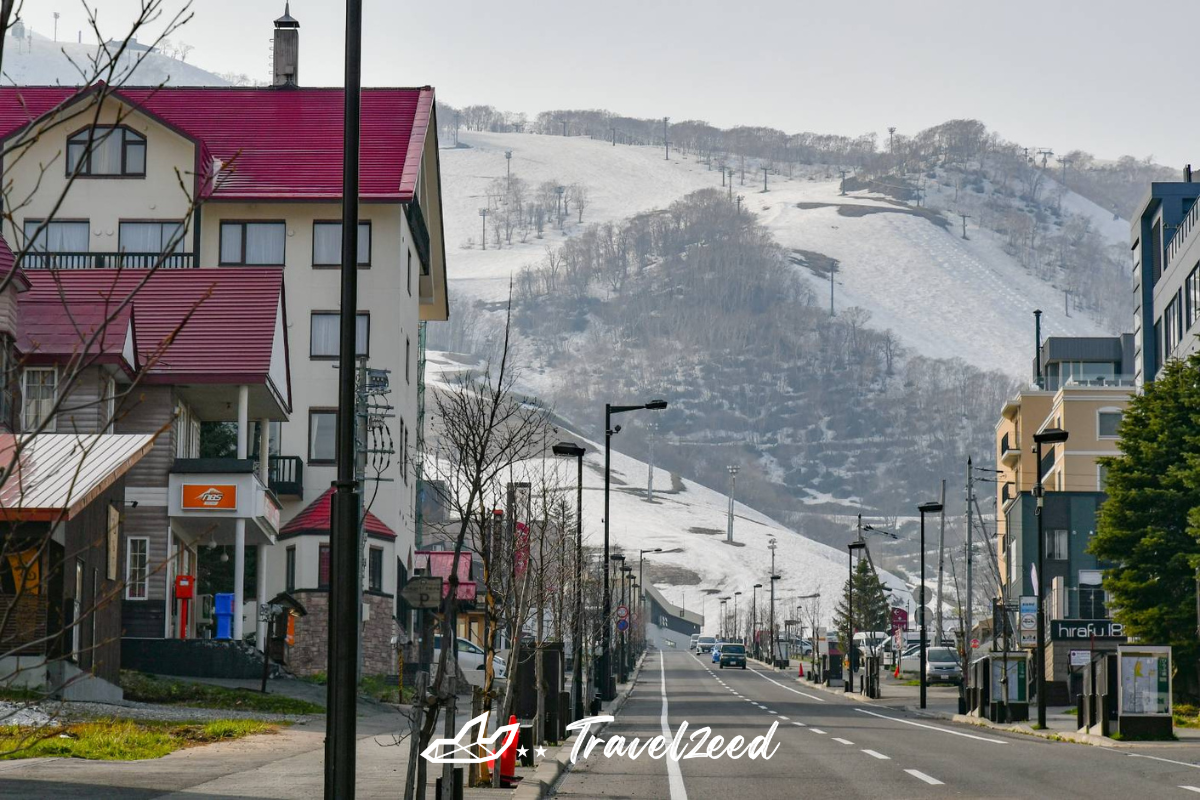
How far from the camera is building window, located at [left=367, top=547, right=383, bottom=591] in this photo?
5772cm

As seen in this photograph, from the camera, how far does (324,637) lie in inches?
2051

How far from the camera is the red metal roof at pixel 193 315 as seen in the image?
4309cm

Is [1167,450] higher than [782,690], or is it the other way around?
[1167,450]

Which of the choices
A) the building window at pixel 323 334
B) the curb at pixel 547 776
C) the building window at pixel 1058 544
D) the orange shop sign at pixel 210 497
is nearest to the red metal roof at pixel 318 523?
the building window at pixel 323 334

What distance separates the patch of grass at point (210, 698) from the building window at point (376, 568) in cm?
1873

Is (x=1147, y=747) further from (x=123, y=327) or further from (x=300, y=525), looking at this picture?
(x=300, y=525)

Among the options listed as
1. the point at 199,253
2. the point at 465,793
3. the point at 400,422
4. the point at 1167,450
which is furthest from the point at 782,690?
the point at 465,793

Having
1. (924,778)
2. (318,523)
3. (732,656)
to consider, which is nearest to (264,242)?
(318,523)

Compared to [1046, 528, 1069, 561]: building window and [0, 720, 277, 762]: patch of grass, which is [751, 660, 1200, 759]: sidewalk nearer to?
[1046, 528, 1069, 561]: building window

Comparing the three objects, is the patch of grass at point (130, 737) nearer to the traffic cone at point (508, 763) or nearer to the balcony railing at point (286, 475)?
the traffic cone at point (508, 763)

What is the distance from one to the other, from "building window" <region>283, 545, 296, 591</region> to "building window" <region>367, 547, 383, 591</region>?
281 centimetres

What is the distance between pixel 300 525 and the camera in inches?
2213

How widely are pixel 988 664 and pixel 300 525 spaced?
23.4 metres

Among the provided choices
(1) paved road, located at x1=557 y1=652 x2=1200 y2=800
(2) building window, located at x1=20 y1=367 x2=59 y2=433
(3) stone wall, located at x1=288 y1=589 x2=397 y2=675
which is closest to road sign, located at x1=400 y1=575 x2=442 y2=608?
(1) paved road, located at x1=557 y1=652 x2=1200 y2=800
